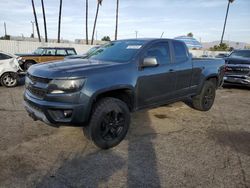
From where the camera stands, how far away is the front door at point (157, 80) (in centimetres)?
467

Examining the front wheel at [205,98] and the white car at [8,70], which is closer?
the front wheel at [205,98]

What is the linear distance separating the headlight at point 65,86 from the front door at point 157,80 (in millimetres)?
1239

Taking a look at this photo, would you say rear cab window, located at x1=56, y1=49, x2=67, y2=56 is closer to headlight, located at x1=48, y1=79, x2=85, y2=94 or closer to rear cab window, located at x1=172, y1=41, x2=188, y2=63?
rear cab window, located at x1=172, y1=41, x2=188, y2=63

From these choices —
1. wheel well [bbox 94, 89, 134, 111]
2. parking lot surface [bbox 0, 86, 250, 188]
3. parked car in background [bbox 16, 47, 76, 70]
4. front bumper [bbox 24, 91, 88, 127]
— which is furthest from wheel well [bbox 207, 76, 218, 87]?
parked car in background [bbox 16, 47, 76, 70]

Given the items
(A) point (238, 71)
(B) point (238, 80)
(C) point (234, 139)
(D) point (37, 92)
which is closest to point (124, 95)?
(D) point (37, 92)

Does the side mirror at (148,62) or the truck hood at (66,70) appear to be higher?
the side mirror at (148,62)

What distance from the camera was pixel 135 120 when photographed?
19.0 feet

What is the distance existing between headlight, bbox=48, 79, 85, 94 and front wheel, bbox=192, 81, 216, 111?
386 centimetres

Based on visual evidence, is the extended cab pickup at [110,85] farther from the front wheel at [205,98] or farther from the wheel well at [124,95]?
the front wheel at [205,98]

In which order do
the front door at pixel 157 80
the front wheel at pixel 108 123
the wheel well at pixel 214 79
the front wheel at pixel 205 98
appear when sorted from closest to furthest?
Result: the front wheel at pixel 108 123
the front door at pixel 157 80
the front wheel at pixel 205 98
the wheel well at pixel 214 79

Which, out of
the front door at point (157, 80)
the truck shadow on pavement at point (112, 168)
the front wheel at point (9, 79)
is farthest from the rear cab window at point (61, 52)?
the truck shadow on pavement at point (112, 168)

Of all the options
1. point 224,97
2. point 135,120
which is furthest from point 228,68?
point 135,120

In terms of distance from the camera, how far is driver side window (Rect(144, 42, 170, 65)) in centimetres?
495

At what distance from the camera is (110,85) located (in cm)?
405
